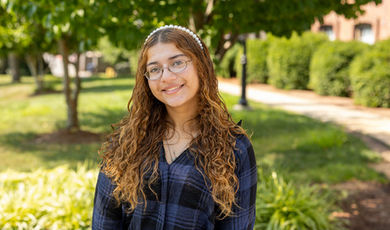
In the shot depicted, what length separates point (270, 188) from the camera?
12.1 ft

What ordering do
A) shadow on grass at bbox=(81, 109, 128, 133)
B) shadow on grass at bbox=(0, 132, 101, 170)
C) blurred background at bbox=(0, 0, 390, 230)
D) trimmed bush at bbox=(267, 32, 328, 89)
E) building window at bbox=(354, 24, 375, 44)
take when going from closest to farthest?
blurred background at bbox=(0, 0, 390, 230) < shadow on grass at bbox=(0, 132, 101, 170) < shadow on grass at bbox=(81, 109, 128, 133) < trimmed bush at bbox=(267, 32, 328, 89) < building window at bbox=(354, 24, 375, 44)

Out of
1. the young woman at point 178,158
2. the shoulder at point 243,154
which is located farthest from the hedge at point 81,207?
the shoulder at point 243,154

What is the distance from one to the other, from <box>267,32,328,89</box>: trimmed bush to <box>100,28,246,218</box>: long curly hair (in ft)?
39.1

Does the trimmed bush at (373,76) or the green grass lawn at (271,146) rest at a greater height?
the trimmed bush at (373,76)

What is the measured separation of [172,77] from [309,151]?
17.2ft

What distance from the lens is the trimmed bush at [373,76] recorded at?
31.2 ft

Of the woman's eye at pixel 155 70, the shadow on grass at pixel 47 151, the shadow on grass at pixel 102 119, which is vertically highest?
the woman's eye at pixel 155 70

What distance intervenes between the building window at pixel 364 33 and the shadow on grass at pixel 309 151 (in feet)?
35.4

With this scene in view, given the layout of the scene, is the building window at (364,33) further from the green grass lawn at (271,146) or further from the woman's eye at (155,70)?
the woman's eye at (155,70)

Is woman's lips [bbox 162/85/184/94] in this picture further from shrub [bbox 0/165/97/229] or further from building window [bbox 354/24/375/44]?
building window [bbox 354/24/375/44]

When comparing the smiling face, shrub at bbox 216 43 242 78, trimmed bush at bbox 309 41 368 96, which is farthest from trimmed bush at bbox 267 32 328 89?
the smiling face

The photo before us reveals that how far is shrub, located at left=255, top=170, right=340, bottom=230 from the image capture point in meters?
3.31

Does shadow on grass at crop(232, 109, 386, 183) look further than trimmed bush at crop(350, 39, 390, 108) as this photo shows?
No

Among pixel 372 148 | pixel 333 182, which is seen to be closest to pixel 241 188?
pixel 333 182
